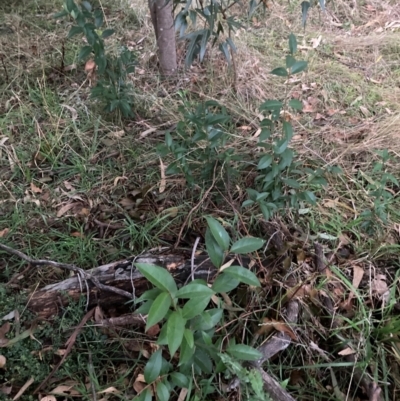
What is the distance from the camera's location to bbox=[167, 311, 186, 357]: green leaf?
0.88 m

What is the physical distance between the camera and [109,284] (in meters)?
1.42

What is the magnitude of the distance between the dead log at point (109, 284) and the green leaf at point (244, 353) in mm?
349

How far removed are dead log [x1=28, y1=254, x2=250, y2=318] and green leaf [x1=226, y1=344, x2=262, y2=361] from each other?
35cm

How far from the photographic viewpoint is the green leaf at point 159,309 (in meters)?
0.88

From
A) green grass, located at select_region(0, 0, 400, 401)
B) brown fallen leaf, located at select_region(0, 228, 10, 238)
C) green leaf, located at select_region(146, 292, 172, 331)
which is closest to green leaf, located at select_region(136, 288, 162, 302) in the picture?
green leaf, located at select_region(146, 292, 172, 331)

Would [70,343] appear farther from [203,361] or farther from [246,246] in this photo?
[246,246]

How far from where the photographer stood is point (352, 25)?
10.6ft

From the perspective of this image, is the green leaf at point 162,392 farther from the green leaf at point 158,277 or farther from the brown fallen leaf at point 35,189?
the brown fallen leaf at point 35,189

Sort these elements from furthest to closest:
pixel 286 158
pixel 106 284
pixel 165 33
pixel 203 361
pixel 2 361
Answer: pixel 165 33, pixel 286 158, pixel 106 284, pixel 2 361, pixel 203 361

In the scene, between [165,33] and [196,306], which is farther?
[165,33]

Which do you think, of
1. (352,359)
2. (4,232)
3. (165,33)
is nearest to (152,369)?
(352,359)

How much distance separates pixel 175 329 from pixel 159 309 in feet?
0.18

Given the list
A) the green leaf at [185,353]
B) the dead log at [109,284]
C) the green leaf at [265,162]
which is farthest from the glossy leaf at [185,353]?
the green leaf at [265,162]

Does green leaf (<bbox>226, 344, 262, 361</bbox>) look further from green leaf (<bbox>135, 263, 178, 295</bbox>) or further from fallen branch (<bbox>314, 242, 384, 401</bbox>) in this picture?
fallen branch (<bbox>314, 242, 384, 401</bbox>)
